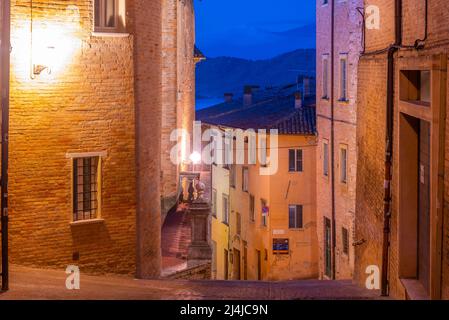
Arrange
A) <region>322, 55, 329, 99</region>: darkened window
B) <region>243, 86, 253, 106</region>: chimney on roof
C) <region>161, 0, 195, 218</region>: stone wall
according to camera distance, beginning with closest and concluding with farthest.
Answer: <region>161, 0, 195, 218</region>: stone wall
<region>322, 55, 329, 99</region>: darkened window
<region>243, 86, 253, 106</region>: chimney on roof

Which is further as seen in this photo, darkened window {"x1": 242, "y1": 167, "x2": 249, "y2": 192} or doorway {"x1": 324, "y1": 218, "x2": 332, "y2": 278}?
darkened window {"x1": 242, "y1": 167, "x2": 249, "y2": 192}

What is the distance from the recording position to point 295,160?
38188 millimetres

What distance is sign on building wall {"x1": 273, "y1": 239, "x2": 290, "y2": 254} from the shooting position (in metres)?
38.4

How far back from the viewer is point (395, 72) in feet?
41.9

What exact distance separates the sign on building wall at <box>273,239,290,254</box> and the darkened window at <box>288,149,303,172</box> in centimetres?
311

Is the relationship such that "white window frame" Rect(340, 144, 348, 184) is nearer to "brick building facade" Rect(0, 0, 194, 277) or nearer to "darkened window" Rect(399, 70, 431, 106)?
"brick building facade" Rect(0, 0, 194, 277)

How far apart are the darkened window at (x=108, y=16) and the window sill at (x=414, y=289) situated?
934 cm

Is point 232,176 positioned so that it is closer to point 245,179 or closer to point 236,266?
point 245,179

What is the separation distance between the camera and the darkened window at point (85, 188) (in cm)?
1838

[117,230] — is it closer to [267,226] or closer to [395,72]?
[395,72]

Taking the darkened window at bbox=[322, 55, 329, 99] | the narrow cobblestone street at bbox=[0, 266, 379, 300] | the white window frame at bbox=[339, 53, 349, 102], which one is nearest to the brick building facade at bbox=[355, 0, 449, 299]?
the narrow cobblestone street at bbox=[0, 266, 379, 300]

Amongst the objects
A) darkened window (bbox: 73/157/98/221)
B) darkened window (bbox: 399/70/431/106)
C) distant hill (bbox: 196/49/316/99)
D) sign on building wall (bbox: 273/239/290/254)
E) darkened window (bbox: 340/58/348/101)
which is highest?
distant hill (bbox: 196/49/316/99)

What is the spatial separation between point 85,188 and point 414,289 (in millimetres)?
8990

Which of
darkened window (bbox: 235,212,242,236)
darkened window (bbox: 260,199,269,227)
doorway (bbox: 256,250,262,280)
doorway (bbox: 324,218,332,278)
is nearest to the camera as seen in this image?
doorway (bbox: 324,218,332,278)
